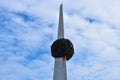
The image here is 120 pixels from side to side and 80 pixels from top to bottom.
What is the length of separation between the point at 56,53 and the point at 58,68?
12.4 feet

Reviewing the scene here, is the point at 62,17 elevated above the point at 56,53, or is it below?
above

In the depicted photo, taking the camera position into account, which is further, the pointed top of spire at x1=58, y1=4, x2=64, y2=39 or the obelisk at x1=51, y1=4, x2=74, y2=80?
the pointed top of spire at x1=58, y1=4, x2=64, y2=39

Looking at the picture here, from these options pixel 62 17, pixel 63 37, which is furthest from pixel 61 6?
pixel 63 37

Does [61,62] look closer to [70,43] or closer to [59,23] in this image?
[70,43]

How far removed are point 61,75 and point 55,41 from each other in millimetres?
8963

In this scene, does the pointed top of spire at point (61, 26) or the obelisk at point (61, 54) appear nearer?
the obelisk at point (61, 54)

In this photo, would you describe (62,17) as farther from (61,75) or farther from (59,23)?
(61,75)

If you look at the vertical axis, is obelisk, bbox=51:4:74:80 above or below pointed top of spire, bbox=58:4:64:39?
below

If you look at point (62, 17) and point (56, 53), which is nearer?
point (56, 53)

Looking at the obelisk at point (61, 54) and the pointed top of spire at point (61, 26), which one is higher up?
the pointed top of spire at point (61, 26)

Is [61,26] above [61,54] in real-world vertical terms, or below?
above

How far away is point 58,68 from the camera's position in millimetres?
82812

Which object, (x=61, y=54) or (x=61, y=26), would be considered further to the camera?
(x=61, y=26)

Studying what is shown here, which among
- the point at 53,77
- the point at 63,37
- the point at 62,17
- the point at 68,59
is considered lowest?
the point at 53,77
